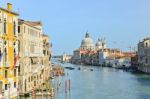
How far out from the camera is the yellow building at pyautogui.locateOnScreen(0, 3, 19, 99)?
2192cm

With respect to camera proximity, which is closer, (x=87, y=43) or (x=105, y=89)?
(x=105, y=89)

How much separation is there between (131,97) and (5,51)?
10115mm

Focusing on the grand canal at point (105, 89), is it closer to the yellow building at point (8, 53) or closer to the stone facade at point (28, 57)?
the stone facade at point (28, 57)

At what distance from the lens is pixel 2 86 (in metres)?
22.0

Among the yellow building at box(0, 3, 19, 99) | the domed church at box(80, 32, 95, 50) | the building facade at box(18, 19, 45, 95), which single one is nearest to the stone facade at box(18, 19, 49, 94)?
the building facade at box(18, 19, 45, 95)

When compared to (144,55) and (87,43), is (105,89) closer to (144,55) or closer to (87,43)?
(144,55)

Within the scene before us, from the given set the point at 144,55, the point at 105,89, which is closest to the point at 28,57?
the point at 105,89

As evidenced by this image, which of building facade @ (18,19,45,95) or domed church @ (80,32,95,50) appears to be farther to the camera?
domed church @ (80,32,95,50)

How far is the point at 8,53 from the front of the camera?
75.0 ft

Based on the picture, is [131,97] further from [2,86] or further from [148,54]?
[148,54]

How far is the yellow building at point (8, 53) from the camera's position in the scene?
21.9 meters

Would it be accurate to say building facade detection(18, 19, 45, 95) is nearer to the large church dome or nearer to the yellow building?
the yellow building

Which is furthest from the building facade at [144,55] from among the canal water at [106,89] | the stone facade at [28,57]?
the stone facade at [28,57]

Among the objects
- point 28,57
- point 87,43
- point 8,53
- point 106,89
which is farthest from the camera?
point 87,43
